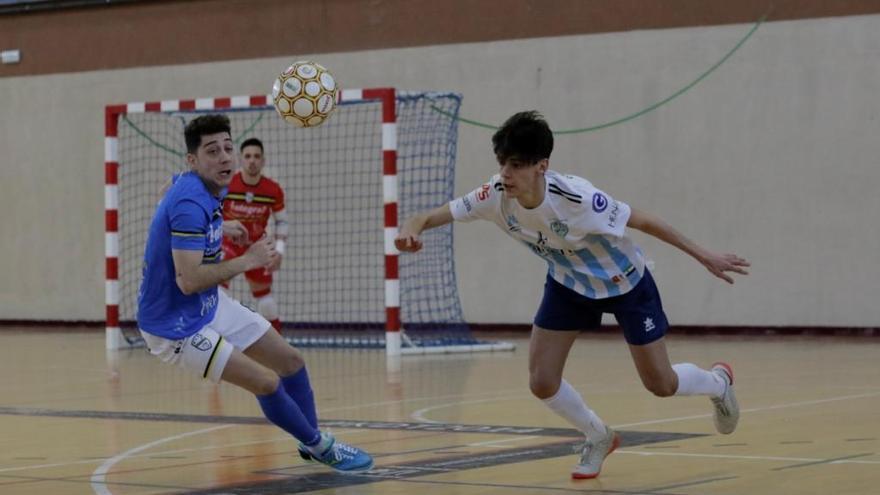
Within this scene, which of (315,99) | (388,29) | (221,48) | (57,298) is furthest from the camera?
(57,298)

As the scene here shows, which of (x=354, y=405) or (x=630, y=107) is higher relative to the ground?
(x=630, y=107)

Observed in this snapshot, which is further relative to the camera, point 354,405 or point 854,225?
point 854,225

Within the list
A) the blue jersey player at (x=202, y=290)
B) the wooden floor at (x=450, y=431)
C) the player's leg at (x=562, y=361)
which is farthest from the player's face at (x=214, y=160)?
the player's leg at (x=562, y=361)

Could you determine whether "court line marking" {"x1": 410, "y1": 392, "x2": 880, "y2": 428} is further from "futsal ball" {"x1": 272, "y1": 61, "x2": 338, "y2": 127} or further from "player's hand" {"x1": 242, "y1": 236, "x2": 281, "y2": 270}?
"player's hand" {"x1": 242, "y1": 236, "x2": 281, "y2": 270}

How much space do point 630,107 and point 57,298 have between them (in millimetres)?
8232

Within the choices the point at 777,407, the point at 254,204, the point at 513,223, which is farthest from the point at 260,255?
the point at 254,204

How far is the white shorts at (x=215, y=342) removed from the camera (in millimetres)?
Result: 6164

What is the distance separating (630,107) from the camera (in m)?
15.6

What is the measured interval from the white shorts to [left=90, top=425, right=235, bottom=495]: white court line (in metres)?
0.59

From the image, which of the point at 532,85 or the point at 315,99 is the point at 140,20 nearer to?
the point at 532,85

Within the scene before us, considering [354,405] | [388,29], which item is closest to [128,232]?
[388,29]

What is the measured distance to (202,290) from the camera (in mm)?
6121

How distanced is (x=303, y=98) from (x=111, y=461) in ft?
9.81

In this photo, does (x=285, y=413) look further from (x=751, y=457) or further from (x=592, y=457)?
(x=751, y=457)
